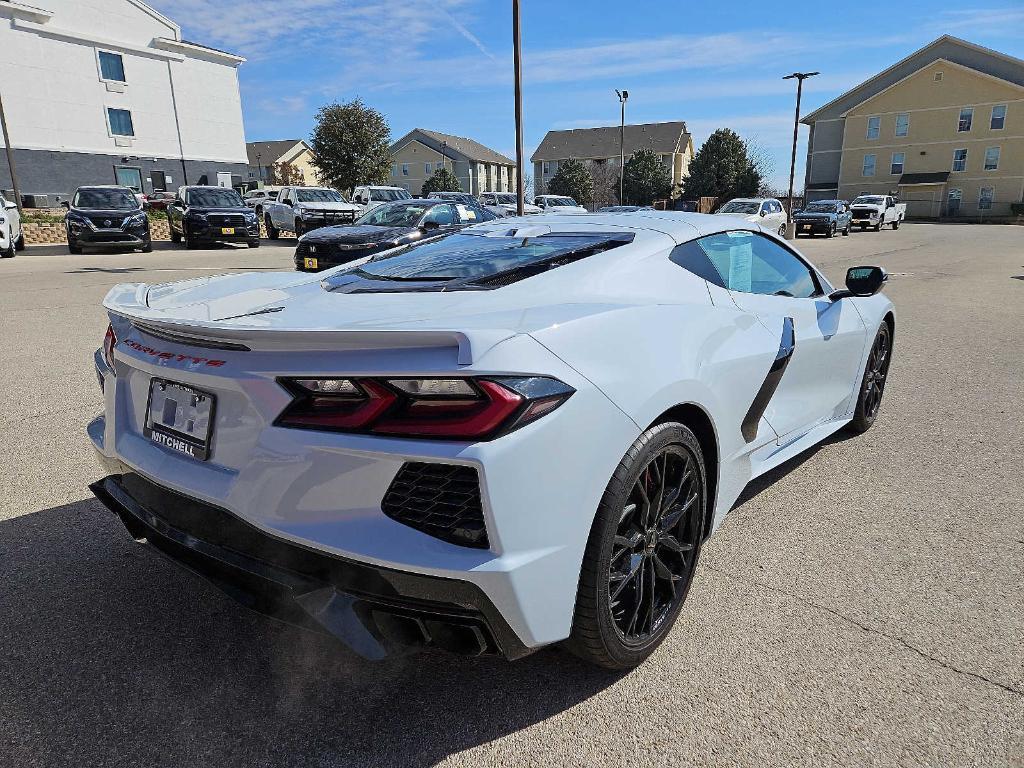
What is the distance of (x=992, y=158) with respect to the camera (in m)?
53.2

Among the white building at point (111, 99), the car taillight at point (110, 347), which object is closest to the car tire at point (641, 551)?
the car taillight at point (110, 347)

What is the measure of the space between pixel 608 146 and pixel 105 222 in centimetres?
6895

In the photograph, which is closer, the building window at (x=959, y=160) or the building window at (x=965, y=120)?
the building window at (x=965, y=120)

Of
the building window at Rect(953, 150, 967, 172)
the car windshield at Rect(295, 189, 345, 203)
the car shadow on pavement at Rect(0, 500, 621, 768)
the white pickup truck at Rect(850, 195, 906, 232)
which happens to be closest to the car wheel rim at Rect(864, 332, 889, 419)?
the car shadow on pavement at Rect(0, 500, 621, 768)

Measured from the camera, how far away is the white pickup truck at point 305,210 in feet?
75.2

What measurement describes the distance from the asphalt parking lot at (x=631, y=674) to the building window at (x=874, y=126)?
64.0m

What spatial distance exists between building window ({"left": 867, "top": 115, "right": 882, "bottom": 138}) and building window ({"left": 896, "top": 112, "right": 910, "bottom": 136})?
4.35 ft

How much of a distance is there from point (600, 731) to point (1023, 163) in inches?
2536

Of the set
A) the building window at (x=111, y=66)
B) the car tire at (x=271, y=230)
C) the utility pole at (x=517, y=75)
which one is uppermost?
the building window at (x=111, y=66)

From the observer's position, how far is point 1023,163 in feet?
170

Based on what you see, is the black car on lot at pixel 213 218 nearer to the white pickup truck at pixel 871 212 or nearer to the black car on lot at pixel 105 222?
the black car on lot at pixel 105 222

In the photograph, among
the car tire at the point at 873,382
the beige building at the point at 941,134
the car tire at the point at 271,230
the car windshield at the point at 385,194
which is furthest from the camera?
the beige building at the point at 941,134

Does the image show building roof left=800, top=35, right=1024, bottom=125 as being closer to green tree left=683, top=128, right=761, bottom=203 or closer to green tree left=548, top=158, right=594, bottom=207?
green tree left=683, top=128, right=761, bottom=203

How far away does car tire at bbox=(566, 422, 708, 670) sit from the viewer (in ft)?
6.59
